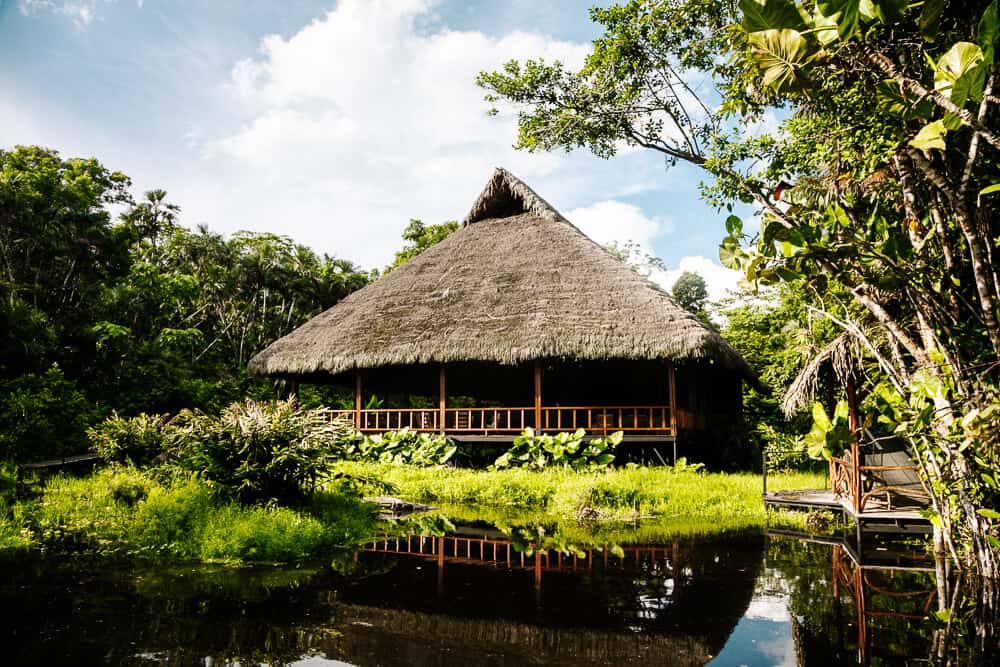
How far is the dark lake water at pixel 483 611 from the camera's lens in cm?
340

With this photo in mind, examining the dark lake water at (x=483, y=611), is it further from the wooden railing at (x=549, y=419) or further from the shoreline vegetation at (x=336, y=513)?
the wooden railing at (x=549, y=419)

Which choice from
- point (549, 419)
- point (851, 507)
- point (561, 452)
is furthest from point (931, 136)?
point (549, 419)

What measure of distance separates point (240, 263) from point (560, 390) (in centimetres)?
1414

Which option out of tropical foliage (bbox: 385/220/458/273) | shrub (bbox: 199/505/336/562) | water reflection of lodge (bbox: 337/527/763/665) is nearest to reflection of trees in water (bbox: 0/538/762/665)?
water reflection of lodge (bbox: 337/527/763/665)

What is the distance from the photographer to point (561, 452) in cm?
1159

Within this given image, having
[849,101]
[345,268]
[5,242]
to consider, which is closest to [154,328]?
[5,242]

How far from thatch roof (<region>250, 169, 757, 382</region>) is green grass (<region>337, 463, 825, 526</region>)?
2.48 m

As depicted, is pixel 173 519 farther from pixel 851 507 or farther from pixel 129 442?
pixel 851 507

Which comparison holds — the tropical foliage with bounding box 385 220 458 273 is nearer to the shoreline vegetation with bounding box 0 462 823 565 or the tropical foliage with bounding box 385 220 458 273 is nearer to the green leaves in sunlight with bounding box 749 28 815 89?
the shoreline vegetation with bounding box 0 462 823 565

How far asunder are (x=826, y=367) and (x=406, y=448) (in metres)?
8.41

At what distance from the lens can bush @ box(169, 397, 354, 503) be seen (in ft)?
21.2

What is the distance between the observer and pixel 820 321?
431 inches

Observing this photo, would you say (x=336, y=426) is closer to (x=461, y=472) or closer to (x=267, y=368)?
(x=461, y=472)

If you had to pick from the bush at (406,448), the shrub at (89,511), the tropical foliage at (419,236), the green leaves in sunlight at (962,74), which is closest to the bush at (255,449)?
the shrub at (89,511)
